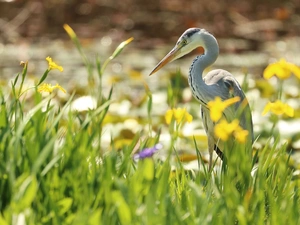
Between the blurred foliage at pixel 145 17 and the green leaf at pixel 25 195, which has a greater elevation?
the green leaf at pixel 25 195

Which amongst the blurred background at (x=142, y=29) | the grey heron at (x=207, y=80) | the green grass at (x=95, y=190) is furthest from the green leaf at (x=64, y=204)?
the blurred background at (x=142, y=29)

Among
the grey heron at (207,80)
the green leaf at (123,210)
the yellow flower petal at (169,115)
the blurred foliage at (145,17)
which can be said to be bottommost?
the blurred foliage at (145,17)

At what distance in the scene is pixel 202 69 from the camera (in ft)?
12.8

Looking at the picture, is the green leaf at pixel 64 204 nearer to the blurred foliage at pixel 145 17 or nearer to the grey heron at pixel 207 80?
the grey heron at pixel 207 80

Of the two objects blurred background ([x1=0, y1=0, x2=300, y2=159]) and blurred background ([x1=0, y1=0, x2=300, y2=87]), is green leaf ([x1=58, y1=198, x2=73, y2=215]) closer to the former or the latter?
blurred background ([x1=0, y1=0, x2=300, y2=159])

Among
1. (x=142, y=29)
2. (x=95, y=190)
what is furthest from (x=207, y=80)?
(x=142, y=29)

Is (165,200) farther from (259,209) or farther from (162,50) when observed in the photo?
(162,50)

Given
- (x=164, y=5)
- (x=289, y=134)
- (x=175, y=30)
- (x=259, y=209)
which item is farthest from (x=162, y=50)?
(x=259, y=209)

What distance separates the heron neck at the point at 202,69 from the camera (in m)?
3.87

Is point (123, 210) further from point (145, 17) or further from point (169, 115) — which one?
point (145, 17)

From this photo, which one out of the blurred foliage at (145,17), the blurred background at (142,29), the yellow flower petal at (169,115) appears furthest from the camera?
the blurred foliage at (145,17)

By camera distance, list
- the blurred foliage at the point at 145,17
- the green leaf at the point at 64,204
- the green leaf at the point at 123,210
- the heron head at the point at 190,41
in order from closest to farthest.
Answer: the green leaf at the point at 123,210
the green leaf at the point at 64,204
the heron head at the point at 190,41
the blurred foliage at the point at 145,17

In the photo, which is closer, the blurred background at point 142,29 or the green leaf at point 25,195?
the green leaf at point 25,195

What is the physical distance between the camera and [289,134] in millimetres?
5180
